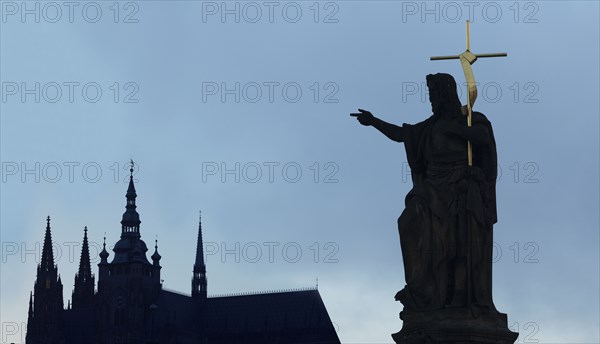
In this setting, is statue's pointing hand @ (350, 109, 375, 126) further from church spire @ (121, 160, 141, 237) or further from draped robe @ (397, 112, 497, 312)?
church spire @ (121, 160, 141, 237)

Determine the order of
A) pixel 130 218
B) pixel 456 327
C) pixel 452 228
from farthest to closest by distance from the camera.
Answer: pixel 130 218 → pixel 452 228 → pixel 456 327

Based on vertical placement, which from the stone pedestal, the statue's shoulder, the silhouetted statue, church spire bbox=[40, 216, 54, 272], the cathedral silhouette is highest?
church spire bbox=[40, 216, 54, 272]

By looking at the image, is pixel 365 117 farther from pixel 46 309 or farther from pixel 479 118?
pixel 46 309

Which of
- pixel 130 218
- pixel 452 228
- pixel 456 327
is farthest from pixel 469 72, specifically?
pixel 130 218

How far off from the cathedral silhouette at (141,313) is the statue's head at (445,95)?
168431mm

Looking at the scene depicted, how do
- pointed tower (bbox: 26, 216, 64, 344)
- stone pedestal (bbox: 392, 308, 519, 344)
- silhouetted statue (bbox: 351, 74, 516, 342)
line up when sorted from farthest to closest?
pointed tower (bbox: 26, 216, 64, 344), silhouetted statue (bbox: 351, 74, 516, 342), stone pedestal (bbox: 392, 308, 519, 344)

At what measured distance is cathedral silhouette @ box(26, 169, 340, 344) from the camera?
189 meters

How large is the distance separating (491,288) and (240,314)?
588 ft

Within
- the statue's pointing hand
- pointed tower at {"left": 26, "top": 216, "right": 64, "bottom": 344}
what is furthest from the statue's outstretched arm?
pointed tower at {"left": 26, "top": 216, "right": 64, "bottom": 344}

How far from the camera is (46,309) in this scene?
192m

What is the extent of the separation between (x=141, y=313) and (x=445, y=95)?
172 meters

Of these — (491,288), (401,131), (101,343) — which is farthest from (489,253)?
(101,343)

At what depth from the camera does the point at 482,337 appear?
19.1 metres

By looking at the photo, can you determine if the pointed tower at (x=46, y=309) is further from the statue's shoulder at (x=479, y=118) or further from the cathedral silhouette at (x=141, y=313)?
the statue's shoulder at (x=479, y=118)
